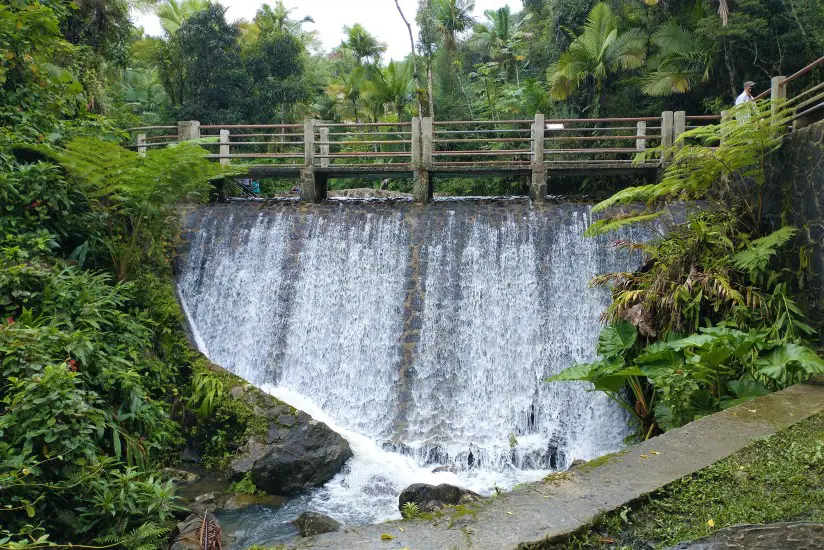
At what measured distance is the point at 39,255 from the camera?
7.33m

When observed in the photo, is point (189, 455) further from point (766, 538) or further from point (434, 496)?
point (766, 538)

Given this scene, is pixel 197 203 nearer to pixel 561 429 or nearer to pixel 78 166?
pixel 78 166

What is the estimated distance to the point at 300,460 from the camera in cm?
695

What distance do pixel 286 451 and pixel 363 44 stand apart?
2322cm

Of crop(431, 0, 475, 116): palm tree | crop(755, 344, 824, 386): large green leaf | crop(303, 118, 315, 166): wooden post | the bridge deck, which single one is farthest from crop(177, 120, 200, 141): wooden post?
crop(431, 0, 475, 116): palm tree

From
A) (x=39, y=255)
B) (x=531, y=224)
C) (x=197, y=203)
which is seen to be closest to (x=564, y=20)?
(x=531, y=224)

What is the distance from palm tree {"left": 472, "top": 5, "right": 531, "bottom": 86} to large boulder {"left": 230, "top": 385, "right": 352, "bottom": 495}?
1837 centimetres

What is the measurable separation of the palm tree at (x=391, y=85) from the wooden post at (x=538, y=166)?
44.0ft

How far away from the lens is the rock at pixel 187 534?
4617 mm

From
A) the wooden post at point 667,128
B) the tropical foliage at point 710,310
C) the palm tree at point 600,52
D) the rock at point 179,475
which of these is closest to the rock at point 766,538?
the tropical foliage at point 710,310

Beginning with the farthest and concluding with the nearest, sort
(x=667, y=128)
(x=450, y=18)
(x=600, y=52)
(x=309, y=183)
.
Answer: (x=450, y=18) → (x=600, y=52) → (x=309, y=183) → (x=667, y=128)

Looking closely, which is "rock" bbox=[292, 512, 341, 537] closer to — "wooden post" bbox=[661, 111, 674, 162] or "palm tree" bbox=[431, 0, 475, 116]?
"wooden post" bbox=[661, 111, 674, 162]

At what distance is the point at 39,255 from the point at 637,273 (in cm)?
697

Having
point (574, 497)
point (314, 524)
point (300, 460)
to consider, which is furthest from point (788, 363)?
point (300, 460)
